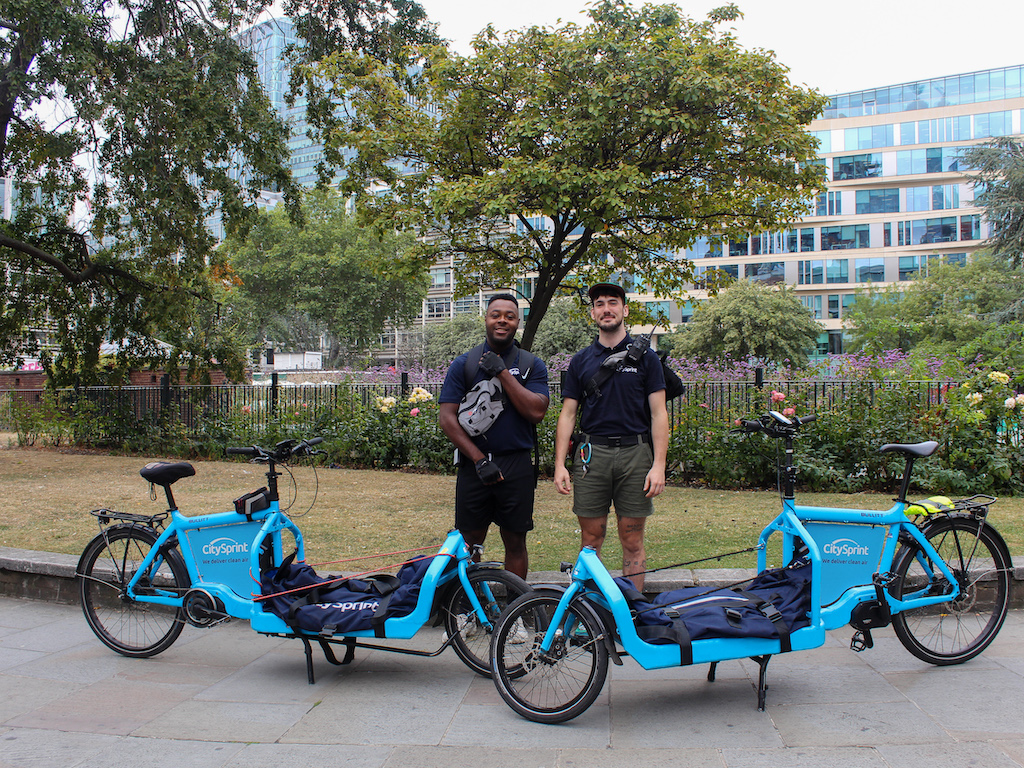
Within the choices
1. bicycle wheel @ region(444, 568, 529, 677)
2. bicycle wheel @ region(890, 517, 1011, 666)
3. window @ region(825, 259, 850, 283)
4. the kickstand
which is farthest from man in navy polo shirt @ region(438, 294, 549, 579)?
window @ region(825, 259, 850, 283)

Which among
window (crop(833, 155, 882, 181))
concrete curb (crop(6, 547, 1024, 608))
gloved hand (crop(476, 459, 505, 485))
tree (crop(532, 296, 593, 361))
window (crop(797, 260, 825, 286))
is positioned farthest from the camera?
window (crop(797, 260, 825, 286))

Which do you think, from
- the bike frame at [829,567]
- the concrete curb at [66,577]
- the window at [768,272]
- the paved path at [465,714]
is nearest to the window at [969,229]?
the window at [768,272]

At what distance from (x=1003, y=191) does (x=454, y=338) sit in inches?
1321

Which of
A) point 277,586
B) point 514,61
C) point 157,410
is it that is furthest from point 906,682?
point 157,410

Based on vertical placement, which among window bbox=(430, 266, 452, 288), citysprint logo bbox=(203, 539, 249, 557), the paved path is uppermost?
window bbox=(430, 266, 452, 288)

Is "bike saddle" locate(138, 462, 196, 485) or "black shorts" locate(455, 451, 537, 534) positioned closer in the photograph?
"black shorts" locate(455, 451, 537, 534)

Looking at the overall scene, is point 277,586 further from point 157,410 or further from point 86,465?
point 157,410

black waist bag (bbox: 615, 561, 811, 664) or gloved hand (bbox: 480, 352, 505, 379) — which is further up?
gloved hand (bbox: 480, 352, 505, 379)

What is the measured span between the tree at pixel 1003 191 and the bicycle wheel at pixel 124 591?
33.8 m

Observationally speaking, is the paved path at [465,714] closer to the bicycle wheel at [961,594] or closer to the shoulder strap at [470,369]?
the bicycle wheel at [961,594]

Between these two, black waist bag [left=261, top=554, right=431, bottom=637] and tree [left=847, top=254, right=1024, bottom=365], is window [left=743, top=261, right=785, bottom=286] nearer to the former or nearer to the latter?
tree [left=847, top=254, right=1024, bottom=365]

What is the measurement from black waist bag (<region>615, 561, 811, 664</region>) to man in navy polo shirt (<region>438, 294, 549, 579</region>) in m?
0.91

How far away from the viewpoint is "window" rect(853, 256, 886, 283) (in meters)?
60.6

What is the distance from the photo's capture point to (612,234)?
10.2 metres
